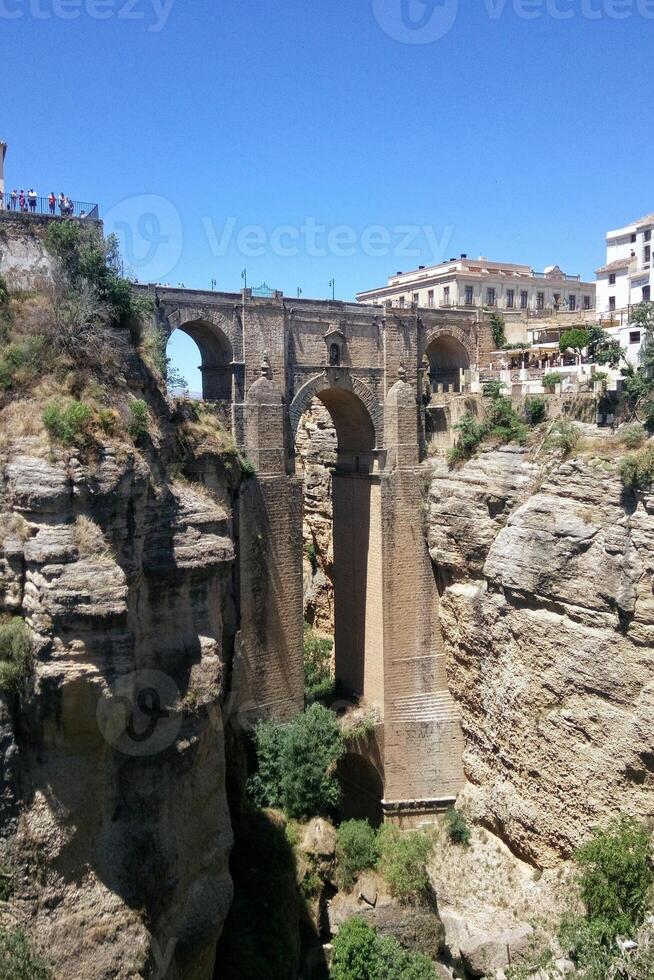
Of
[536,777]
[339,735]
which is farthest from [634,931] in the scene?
[339,735]

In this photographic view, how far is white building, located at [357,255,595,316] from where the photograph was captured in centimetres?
3475

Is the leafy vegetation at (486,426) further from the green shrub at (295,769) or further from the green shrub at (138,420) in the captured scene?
the green shrub at (138,420)

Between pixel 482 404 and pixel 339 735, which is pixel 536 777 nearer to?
pixel 339 735

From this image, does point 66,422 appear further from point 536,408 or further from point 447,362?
point 447,362

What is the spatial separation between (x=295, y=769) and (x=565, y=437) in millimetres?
10173

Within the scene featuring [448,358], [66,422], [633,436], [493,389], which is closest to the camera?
[66,422]

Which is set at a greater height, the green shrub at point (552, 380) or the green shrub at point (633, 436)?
the green shrub at point (552, 380)

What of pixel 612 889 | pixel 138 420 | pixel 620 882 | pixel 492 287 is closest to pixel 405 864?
pixel 612 889

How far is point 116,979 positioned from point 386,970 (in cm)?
739

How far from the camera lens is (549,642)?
774 inches

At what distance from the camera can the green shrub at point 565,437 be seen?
20.6 metres

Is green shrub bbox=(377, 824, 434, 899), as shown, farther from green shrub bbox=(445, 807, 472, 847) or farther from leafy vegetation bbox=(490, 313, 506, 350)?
leafy vegetation bbox=(490, 313, 506, 350)

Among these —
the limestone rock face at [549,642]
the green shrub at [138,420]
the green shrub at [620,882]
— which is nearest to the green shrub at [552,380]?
the limestone rock face at [549,642]

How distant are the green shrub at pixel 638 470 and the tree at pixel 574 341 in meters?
7.72
